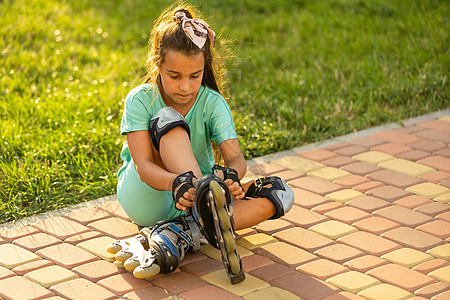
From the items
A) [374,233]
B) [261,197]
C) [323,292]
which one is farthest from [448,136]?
[323,292]

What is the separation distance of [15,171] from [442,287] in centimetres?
260

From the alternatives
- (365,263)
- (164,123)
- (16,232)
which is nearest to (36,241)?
(16,232)

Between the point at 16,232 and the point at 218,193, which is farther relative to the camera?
the point at 16,232

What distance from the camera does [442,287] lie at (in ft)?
9.48

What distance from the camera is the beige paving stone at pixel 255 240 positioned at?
3.36m

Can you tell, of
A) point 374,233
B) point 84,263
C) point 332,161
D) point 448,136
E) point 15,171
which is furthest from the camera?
point 448,136

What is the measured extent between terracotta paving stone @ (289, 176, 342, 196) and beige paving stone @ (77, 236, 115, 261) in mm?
1264

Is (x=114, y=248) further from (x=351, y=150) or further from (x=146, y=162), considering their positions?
(x=351, y=150)

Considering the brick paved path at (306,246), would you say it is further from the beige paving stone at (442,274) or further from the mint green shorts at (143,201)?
the mint green shorts at (143,201)

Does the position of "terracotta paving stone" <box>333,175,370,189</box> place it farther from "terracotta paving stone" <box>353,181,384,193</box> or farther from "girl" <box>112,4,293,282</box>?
"girl" <box>112,4,293,282</box>

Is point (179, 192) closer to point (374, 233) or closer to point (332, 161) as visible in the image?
point (374, 233)

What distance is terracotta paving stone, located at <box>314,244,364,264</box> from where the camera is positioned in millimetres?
3186

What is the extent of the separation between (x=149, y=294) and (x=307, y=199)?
133 centimetres

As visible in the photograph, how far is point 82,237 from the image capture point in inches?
137
